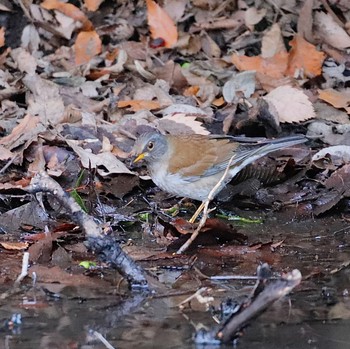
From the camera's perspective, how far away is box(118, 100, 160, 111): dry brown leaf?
7941mm

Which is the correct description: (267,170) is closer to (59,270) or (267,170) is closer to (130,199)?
(130,199)

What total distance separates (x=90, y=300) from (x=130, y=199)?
2.22 metres

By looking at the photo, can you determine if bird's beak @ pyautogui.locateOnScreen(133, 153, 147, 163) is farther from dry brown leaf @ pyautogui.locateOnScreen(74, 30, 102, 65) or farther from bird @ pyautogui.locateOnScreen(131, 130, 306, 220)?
dry brown leaf @ pyautogui.locateOnScreen(74, 30, 102, 65)

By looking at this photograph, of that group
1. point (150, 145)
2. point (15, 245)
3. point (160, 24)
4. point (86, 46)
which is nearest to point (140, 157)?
point (150, 145)

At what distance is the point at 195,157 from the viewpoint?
21.2ft

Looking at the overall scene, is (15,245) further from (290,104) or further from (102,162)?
(290,104)

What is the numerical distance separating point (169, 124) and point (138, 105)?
1.82ft

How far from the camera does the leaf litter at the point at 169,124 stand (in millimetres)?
5102

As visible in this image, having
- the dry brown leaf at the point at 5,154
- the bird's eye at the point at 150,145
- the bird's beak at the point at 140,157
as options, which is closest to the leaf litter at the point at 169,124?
the dry brown leaf at the point at 5,154

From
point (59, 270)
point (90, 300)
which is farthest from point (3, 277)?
point (90, 300)

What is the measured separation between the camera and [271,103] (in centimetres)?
759

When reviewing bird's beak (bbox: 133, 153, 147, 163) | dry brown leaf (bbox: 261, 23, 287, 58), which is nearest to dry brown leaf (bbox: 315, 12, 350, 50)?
dry brown leaf (bbox: 261, 23, 287, 58)

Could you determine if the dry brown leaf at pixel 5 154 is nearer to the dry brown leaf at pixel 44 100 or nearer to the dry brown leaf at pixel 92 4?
the dry brown leaf at pixel 44 100

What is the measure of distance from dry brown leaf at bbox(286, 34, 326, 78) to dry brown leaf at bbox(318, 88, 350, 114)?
45 centimetres
